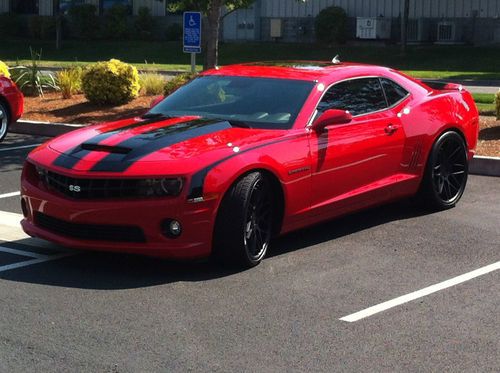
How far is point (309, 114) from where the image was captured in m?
7.48

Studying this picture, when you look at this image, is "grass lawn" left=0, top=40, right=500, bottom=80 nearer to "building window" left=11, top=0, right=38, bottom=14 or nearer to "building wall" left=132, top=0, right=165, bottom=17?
"building wall" left=132, top=0, right=165, bottom=17

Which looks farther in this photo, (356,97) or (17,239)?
(356,97)

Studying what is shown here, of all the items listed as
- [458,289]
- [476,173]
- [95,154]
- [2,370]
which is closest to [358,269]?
[458,289]

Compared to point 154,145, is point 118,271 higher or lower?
lower

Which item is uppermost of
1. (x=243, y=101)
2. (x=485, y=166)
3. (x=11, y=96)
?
(x=243, y=101)

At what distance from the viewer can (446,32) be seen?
120 ft

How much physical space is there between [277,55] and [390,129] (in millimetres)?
27670

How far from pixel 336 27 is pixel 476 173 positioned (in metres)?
27.2

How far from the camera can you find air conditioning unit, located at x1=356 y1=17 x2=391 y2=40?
36.9 metres

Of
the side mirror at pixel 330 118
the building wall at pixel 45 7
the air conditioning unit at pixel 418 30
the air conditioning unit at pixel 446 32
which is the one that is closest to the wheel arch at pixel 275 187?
the side mirror at pixel 330 118

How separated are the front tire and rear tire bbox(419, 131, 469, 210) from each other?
A: 224 centimetres

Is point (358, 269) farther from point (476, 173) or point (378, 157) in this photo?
point (476, 173)

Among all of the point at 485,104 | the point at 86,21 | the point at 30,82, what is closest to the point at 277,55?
the point at 86,21

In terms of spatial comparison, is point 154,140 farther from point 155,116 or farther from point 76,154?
point 155,116
